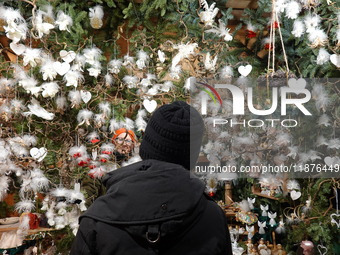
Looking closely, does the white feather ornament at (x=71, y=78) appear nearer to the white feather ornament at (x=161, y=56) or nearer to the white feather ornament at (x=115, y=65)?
the white feather ornament at (x=115, y=65)

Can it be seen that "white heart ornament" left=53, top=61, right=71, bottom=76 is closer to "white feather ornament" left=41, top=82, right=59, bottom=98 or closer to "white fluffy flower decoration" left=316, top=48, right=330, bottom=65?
"white feather ornament" left=41, top=82, right=59, bottom=98

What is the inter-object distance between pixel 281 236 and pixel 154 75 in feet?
5.57

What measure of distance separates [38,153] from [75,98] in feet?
1.55

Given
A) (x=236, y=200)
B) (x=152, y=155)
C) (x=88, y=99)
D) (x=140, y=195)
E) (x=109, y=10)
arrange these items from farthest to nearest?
(x=236, y=200) < (x=109, y=10) < (x=88, y=99) < (x=152, y=155) < (x=140, y=195)

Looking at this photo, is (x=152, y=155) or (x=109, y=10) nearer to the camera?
(x=152, y=155)

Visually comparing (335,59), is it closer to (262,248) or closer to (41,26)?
(262,248)

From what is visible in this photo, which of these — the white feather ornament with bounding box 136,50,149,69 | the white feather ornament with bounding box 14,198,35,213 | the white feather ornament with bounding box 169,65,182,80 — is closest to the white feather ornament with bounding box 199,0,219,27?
the white feather ornament with bounding box 169,65,182,80

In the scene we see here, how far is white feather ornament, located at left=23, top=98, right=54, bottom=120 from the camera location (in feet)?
6.75

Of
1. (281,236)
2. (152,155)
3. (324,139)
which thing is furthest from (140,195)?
(281,236)

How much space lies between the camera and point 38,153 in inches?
80.7

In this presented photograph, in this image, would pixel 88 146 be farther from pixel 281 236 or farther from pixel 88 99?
pixel 281 236

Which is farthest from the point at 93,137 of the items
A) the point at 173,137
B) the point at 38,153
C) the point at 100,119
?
the point at 173,137

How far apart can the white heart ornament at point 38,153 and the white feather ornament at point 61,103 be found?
315 millimetres

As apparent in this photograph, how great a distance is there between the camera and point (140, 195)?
33.2 inches
